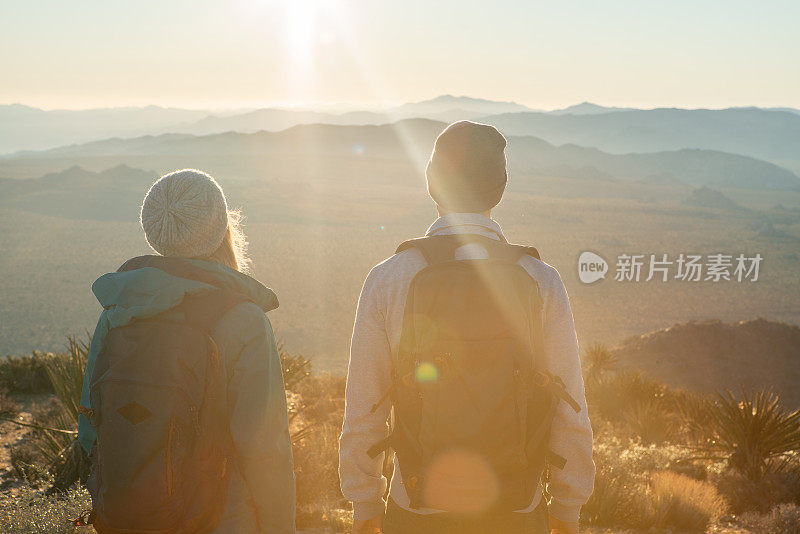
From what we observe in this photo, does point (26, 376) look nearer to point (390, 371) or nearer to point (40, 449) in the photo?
point (40, 449)

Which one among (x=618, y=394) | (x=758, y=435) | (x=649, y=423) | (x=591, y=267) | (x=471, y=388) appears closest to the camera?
(x=471, y=388)

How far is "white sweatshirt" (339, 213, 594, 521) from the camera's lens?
1.70m

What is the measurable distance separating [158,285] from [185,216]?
0.77 feet

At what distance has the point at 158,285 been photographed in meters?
1.64

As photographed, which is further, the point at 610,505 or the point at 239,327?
the point at 610,505

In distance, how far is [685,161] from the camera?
137 m

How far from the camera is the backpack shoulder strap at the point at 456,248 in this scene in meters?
1.67

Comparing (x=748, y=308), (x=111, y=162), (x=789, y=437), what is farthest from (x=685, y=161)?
(x=789, y=437)

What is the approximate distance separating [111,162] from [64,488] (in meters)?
110

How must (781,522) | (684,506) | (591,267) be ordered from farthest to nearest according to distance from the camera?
(591,267) → (684,506) → (781,522)

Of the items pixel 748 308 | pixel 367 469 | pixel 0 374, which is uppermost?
pixel 367 469

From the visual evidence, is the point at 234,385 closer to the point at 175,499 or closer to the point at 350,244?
the point at 175,499

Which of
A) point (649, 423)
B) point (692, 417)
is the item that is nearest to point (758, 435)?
point (649, 423)

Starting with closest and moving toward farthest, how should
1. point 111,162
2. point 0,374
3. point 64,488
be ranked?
point 64,488 < point 0,374 < point 111,162
